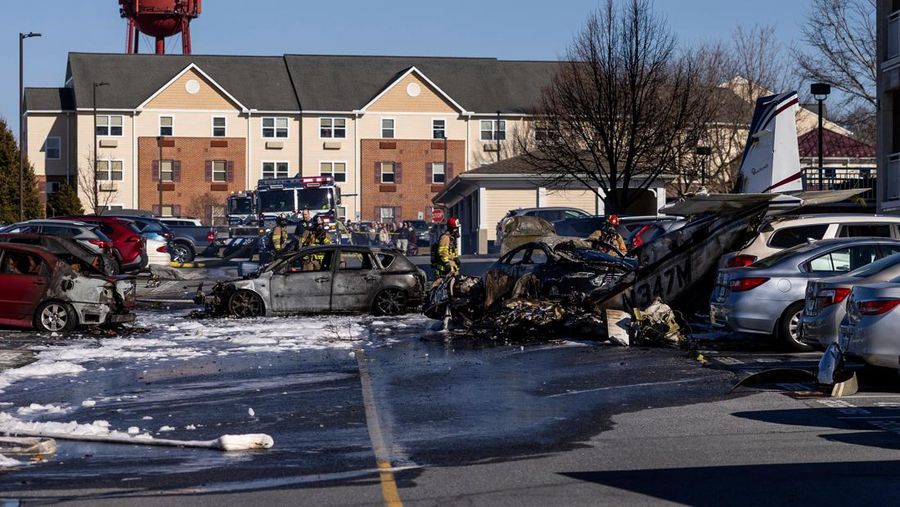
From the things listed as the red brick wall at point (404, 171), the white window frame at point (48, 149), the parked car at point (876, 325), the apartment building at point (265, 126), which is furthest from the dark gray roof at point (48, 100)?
the parked car at point (876, 325)

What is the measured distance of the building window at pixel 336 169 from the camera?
245 feet

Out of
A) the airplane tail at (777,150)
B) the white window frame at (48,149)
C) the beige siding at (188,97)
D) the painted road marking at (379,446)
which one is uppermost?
the beige siding at (188,97)

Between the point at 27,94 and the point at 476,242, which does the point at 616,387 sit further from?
the point at 27,94

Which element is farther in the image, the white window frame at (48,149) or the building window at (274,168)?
the white window frame at (48,149)

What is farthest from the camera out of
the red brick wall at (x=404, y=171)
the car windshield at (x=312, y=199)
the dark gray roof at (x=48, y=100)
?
the red brick wall at (x=404, y=171)

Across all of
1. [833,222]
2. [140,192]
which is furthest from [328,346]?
[140,192]

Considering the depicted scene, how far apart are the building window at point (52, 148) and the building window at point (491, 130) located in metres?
24.7

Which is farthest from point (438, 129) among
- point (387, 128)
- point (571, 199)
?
point (571, 199)

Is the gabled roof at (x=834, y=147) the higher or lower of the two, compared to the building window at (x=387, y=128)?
lower

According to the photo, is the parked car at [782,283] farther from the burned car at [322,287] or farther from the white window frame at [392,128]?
the white window frame at [392,128]

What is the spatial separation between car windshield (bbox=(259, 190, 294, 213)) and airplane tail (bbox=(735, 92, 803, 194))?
25.8m

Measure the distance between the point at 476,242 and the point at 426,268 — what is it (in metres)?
12.8

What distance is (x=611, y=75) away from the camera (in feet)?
123

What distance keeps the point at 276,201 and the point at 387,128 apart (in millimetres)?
31281
